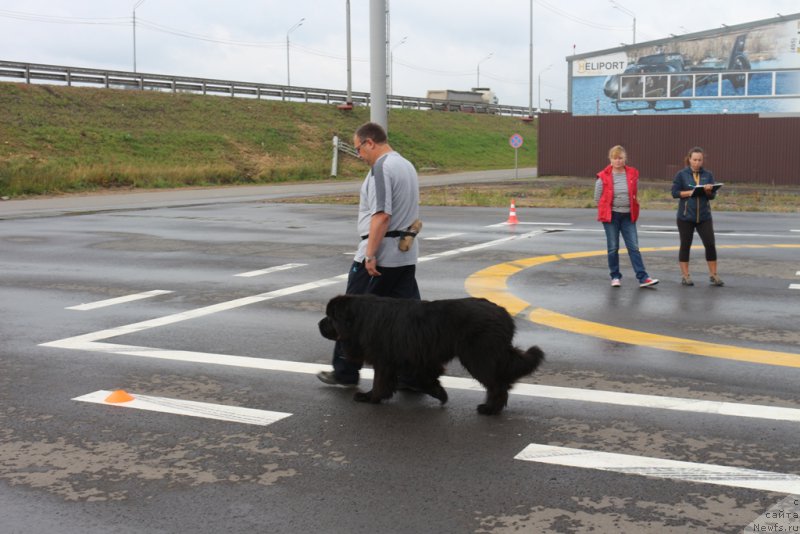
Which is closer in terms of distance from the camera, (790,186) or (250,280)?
(250,280)

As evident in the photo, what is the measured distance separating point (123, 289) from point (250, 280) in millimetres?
1621

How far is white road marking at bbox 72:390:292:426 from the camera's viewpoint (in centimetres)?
609

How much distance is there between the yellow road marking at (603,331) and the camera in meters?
7.81

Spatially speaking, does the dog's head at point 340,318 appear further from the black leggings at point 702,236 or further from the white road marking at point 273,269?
the black leggings at point 702,236

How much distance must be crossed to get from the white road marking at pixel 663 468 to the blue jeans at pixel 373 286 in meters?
1.83

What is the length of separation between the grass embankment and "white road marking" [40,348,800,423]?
90.9ft

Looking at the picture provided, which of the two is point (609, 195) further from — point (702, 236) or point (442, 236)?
point (442, 236)

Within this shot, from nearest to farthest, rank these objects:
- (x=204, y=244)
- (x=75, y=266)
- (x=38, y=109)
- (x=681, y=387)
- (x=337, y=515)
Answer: (x=337, y=515) < (x=681, y=387) < (x=75, y=266) < (x=204, y=244) < (x=38, y=109)

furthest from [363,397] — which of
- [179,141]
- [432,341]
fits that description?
[179,141]

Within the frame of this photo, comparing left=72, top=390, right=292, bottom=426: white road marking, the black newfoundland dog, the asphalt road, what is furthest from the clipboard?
left=72, top=390, right=292, bottom=426: white road marking

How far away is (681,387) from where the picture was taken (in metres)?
6.79

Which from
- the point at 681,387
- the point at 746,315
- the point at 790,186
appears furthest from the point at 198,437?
the point at 790,186

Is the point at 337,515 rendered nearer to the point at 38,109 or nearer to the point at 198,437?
the point at 198,437

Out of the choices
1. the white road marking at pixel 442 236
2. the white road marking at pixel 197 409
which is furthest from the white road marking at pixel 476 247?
the white road marking at pixel 197 409
